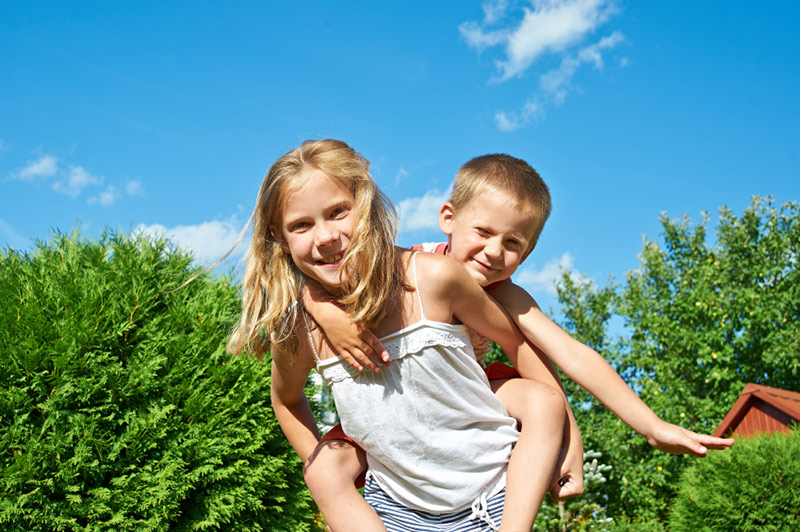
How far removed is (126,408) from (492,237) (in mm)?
3075

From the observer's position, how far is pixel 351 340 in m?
1.88

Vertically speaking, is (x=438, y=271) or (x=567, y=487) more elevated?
(x=438, y=271)

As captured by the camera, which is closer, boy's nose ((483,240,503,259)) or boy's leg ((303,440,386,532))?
boy's leg ((303,440,386,532))

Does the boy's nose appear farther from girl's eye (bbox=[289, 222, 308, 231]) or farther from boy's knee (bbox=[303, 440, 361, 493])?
boy's knee (bbox=[303, 440, 361, 493])

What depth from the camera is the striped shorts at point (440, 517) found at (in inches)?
75.7

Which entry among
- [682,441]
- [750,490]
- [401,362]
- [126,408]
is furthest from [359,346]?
[750,490]

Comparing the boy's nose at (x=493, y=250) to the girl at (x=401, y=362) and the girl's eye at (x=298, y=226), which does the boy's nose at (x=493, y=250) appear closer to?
the girl at (x=401, y=362)

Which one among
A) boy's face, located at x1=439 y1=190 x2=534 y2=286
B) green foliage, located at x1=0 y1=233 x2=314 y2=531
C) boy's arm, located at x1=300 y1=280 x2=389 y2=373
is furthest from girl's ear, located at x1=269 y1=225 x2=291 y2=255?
green foliage, located at x1=0 y1=233 x2=314 y2=531

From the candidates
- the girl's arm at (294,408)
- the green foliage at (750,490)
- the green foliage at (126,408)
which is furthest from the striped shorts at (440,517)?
the green foliage at (750,490)

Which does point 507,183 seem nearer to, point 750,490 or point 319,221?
point 319,221

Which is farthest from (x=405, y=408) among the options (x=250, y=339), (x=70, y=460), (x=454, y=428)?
(x=70, y=460)

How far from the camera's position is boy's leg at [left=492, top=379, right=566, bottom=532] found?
182 cm

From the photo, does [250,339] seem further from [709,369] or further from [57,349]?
[709,369]

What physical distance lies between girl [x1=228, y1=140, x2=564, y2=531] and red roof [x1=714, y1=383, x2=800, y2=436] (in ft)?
33.1
